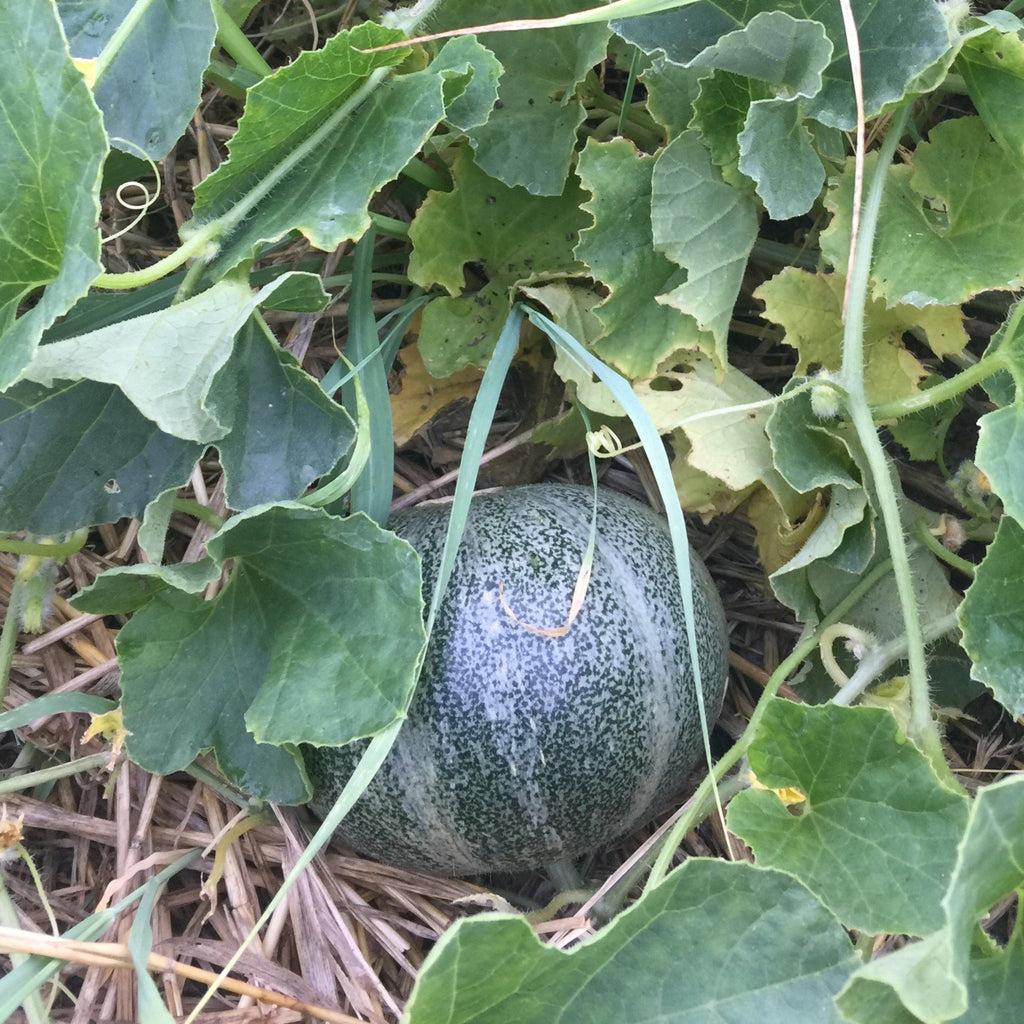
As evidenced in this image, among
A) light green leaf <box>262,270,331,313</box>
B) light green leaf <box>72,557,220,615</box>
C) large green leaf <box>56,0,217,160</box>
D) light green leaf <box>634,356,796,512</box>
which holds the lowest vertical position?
light green leaf <box>634,356,796,512</box>

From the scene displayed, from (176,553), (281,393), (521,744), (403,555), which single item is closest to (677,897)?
(521,744)

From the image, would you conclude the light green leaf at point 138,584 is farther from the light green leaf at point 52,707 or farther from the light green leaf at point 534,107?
the light green leaf at point 534,107

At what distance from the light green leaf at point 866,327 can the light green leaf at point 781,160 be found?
0.31 ft

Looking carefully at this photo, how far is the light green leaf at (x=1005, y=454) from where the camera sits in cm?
109

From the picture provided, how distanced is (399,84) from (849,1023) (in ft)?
3.09

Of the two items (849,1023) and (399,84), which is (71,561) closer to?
(399,84)

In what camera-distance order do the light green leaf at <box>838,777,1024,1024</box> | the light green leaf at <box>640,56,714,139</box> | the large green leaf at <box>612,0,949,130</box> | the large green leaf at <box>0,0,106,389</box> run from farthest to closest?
the light green leaf at <box>640,56,714,139</box>
the large green leaf at <box>612,0,949,130</box>
the large green leaf at <box>0,0,106,389</box>
the light green leaf at <box>838,777,1024,1024</box>

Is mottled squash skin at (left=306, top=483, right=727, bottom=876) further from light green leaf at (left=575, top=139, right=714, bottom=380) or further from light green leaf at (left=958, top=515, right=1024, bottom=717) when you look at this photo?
light green leaf at (left=958, top=515, right=1024, bottom=717)

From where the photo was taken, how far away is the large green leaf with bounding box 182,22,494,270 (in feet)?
3.67

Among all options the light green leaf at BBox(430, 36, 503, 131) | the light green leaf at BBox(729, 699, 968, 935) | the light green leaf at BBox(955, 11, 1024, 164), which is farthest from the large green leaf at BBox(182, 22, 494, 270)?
the light green leaf at BBox(729, 699, 968, 935)

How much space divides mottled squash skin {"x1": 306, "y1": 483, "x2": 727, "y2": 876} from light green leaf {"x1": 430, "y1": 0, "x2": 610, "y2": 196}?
39 cm

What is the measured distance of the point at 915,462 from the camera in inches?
63.8

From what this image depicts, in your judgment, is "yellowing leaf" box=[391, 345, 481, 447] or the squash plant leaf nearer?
the squash plant leaf

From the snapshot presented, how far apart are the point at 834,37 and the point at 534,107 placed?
0.34 m
